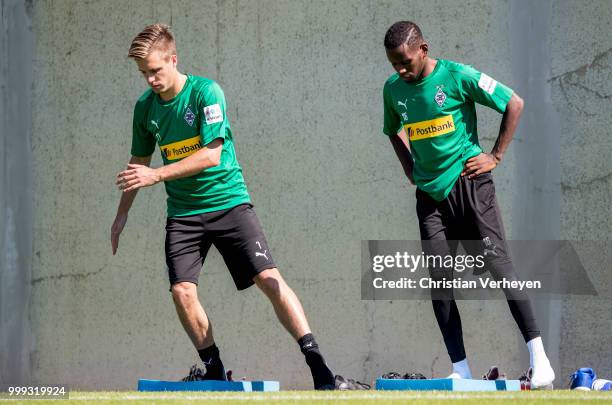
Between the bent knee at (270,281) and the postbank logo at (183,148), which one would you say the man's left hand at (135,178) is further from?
the bent knee at (270,281)

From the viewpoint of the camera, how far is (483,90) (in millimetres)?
5387

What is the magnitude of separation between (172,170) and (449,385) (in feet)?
5.45

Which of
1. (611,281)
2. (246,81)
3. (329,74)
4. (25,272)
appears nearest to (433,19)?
(329,74)

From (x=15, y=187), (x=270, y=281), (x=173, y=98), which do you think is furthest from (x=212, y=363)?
(x=15, y=187)

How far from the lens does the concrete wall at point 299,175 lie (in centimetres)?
699

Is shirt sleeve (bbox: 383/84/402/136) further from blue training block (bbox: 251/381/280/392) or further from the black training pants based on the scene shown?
blue training block (bbox: 251/381/280/392)

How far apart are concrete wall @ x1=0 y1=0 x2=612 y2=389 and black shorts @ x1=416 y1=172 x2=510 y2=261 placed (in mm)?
1636

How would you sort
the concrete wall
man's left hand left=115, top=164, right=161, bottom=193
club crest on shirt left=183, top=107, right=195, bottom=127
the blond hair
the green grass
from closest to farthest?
the green grass → man's left hand left=115, top=164, right=161, bottom=193 → the blond hair → club crest on shirt left=183, top=107, right=195, bottom=127 → the concrete wall

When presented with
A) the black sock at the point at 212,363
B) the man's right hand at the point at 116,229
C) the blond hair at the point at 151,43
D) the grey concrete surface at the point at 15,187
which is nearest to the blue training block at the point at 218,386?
the black sock at the point at 212,363

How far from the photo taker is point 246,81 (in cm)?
721

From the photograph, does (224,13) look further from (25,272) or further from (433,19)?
(25,272)

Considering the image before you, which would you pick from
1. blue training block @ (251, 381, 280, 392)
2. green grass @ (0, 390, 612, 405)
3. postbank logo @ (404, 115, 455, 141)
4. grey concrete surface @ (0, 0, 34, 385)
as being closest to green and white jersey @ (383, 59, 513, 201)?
postbank logo @ (404, 115, 455, 141)

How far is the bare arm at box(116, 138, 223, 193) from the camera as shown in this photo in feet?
16.3

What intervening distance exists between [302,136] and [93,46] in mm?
1562
